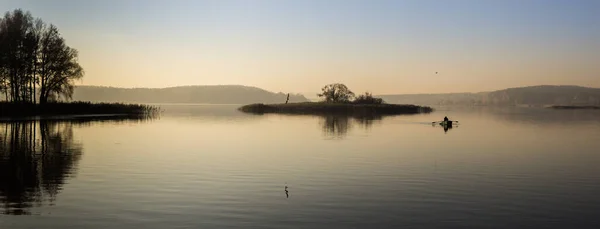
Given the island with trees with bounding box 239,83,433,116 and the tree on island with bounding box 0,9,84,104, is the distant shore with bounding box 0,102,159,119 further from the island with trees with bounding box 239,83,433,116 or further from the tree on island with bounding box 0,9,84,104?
the island with trees with bounding box 239,83,433,116

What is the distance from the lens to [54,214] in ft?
54.9

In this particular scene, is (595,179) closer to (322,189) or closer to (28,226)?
(322,189)

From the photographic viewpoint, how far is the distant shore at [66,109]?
77.8 meters

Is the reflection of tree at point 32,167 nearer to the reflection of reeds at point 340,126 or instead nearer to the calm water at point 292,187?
the calm water at point 292,187

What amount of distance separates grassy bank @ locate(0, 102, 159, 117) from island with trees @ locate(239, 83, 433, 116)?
55032 mm

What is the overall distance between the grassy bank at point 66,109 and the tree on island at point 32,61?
228 cm

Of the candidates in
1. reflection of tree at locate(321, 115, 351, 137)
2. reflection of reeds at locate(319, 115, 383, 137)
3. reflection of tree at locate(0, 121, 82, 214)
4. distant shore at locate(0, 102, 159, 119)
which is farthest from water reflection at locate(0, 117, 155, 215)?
distant shore at locate(0, 102, 159, 119)

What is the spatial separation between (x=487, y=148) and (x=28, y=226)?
3728 cm

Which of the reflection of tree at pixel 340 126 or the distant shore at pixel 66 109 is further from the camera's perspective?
the distant shore at pixel 66 109

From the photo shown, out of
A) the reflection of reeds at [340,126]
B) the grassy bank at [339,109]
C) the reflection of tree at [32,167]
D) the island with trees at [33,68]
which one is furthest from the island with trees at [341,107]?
the reflection of tree at [32,167]

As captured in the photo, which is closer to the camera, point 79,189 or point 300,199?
point 300,199

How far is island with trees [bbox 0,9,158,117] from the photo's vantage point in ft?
257

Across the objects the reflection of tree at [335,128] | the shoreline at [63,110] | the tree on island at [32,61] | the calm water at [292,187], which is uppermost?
the tree on island at [32,61]

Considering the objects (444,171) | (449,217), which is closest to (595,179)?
(444,171)
